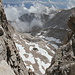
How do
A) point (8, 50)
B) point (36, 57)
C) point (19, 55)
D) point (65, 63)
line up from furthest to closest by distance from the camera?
point (36, 57)
point (19, 55)
point (8, 50)
point (65, 63)

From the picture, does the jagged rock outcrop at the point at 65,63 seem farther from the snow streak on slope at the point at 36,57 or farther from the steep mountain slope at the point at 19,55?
the snow streak on slope at the point at 36,57

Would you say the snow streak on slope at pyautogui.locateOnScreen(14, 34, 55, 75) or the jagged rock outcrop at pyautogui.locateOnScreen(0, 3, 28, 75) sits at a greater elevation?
the jagged rock outcrop at pyautogui.locateOnScreen(0, 3, 28, 75)

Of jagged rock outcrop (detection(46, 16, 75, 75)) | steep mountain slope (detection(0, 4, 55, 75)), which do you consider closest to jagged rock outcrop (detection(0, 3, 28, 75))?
steep mountain slope (detection(0, 4, 55, 75))

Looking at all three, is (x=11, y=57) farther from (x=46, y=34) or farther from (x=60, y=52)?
(x=46, y=34)

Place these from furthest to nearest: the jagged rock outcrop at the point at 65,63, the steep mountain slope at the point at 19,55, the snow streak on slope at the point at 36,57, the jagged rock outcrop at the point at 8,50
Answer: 1. the snow streak on slope at the point at 36,57
2. the steep mountain slope at the point at 19,55
3. the jagged rock outcrop at the point at 8,50
4. the jagged rock outcrop at the point at 65,63

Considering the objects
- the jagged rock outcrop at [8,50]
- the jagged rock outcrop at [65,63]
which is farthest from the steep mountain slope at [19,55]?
the jagged rock outcrop at [65,63]

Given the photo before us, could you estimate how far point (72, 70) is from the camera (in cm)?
1479

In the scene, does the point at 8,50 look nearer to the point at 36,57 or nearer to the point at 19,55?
the point at 19,55

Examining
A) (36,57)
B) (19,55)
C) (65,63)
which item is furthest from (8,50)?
(36,57)

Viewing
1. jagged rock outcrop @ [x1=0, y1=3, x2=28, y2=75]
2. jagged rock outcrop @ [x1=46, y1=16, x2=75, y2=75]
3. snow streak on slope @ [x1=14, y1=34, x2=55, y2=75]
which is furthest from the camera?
snow streak on slope @ [x1=14, y1=34, x2=55, y2=75]

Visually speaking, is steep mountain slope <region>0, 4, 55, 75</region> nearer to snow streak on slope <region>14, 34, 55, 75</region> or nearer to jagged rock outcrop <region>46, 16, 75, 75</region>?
snow streak on slope <region>14, 34, 55, 75</region>

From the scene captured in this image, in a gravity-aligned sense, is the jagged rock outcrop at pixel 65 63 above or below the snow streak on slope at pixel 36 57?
above

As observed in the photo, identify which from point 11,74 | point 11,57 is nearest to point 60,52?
point 11,57

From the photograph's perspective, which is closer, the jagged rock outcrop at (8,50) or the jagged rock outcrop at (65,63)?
the jagged rock outcrop at (65,63)
